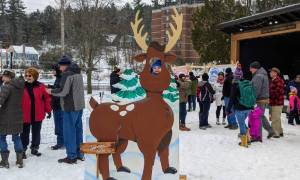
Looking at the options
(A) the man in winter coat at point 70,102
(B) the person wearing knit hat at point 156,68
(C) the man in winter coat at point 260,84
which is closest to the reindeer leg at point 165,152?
(B) the person wearing knit hat at point 156,68

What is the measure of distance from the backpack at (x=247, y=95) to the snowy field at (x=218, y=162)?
94cm

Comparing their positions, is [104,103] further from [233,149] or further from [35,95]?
[233,149]

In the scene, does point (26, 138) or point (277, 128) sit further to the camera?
point (277, 128)

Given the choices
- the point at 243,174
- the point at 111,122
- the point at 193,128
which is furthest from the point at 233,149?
the point at 111,122

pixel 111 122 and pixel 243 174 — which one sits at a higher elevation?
pixel 111 122

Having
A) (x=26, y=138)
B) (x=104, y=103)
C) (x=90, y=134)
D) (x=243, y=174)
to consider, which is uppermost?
(x=104, y=103)

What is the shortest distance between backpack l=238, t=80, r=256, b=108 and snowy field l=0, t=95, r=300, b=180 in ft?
3.07

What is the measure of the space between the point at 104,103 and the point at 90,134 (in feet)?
1.44

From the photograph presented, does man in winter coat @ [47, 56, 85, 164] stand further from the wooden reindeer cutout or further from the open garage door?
the open garage door

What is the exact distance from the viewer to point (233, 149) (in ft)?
26.6

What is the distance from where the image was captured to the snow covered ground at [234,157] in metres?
6.30

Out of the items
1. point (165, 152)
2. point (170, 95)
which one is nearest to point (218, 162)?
point (165, 152)

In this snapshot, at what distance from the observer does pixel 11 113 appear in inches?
249

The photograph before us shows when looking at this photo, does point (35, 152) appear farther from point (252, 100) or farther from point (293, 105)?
point (293, 105)
